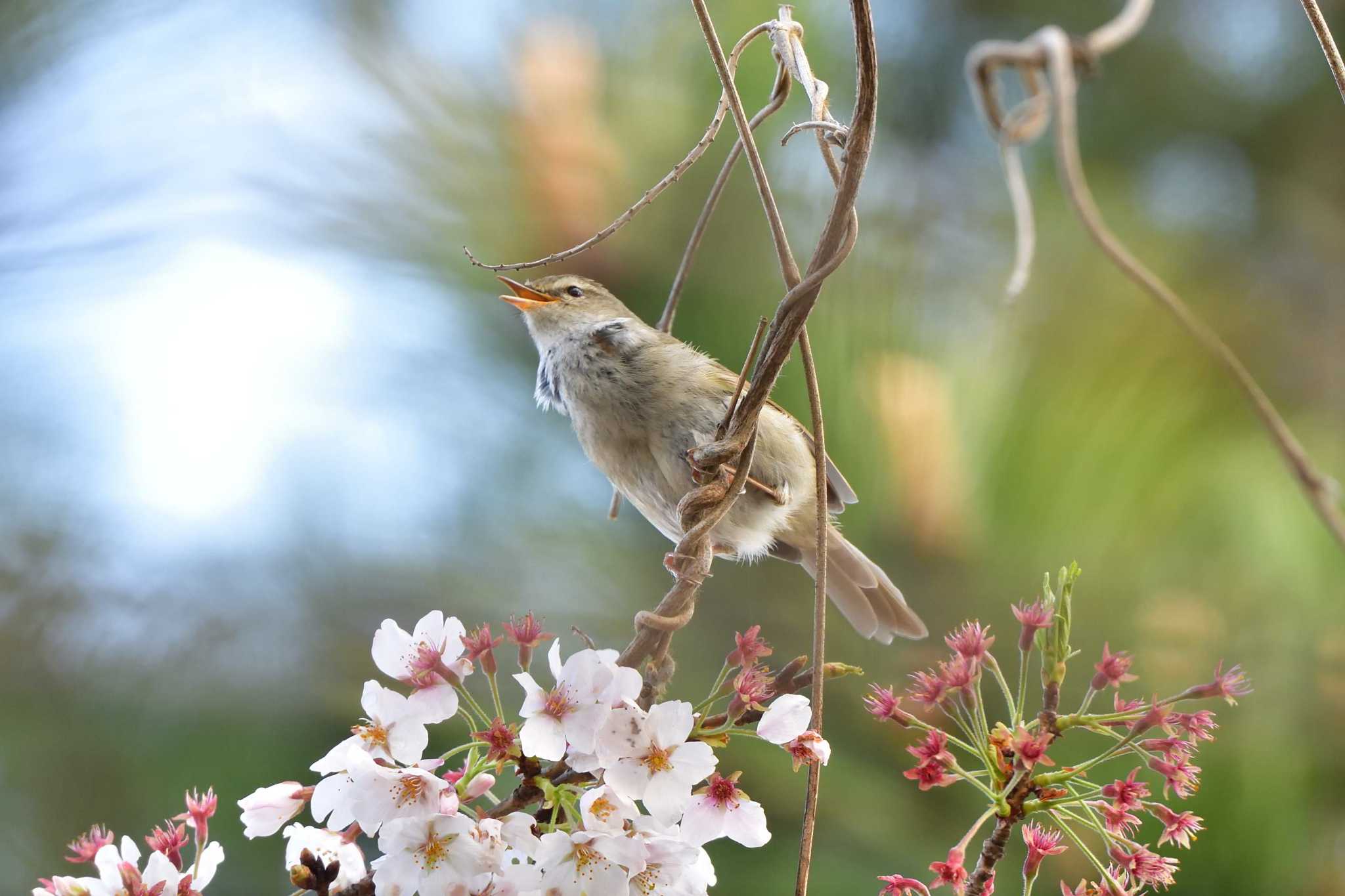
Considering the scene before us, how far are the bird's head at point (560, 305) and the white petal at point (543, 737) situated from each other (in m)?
1.31

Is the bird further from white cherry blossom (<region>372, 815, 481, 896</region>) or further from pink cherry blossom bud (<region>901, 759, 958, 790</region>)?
white cherry blossom (<region>372, 815, 481, 896</region>)

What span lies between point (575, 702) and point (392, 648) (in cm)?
16

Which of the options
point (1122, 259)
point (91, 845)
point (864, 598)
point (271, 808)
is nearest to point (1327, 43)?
point (1122, 259)

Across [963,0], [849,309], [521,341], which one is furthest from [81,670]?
[963,0]

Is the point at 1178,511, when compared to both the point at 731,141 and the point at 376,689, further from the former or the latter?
the point at 376,689

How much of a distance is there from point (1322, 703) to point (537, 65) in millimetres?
1990

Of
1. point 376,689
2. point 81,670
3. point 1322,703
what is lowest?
point 1322,703

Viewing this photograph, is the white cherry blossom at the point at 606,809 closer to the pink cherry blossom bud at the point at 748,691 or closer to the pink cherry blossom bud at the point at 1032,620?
the pink cherry blossom bud at the point at 748,691

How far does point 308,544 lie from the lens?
2.66 m

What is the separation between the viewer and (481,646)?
85 centimetres

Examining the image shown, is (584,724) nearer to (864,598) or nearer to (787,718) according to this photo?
(787,718)

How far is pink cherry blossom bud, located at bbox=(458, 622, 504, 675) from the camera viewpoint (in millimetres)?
851

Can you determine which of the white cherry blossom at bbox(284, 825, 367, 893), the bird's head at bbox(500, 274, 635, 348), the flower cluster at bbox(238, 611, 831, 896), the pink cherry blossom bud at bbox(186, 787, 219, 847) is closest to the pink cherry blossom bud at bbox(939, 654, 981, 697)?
the flower cluster at bbox(238, 611, 831, 896)

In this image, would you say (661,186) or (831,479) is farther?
(831,479)
